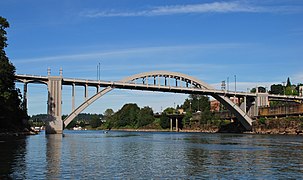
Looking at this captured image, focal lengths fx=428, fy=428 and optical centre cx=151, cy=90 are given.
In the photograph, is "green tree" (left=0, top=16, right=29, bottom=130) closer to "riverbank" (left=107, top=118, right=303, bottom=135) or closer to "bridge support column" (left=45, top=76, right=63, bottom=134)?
"bridge support column" (left=45, top=76, right=63, bottom=134)

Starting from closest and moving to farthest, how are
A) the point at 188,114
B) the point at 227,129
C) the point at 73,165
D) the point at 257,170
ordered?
the point at 257,170, the point at 73,165, the point at 227,129, the point at 188,114

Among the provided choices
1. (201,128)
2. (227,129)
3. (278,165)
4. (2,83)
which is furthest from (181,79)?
(278,165)

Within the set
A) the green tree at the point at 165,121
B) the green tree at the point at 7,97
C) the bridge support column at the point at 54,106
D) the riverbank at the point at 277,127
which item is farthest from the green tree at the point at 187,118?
the green tree at the point at 7,97

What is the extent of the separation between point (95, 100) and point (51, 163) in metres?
61.6

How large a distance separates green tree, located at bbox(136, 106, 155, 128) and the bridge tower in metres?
103

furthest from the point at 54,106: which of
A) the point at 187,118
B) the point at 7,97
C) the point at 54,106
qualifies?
the point at 187,118

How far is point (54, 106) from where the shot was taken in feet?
Answer: 276

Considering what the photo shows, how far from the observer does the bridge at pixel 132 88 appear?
3310 inches

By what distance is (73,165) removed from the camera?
2814 cm

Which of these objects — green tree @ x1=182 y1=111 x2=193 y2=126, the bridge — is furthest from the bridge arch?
green tree @ x1=182 y1=111 x2=193 y2=126

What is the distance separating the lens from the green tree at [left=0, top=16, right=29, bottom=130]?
209 ft

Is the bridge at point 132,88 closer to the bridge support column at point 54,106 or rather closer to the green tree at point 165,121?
the bridge support column at point 54,106

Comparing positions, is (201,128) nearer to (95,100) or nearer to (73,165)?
(95,100)

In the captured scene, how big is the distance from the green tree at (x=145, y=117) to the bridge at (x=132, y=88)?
69213 millimetres
